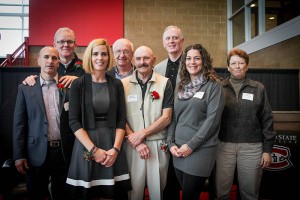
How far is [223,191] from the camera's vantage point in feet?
7.19

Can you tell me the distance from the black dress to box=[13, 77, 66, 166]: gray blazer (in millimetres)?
338

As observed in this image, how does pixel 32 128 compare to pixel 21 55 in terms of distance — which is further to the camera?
pixel 21 55

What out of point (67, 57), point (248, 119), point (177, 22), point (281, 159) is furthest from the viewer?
A: point (177, 22)

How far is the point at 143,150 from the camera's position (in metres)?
1.99

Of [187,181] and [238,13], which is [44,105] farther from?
[238,13]

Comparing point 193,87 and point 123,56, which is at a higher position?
point 123,56

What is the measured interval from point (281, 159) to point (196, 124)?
1422mm

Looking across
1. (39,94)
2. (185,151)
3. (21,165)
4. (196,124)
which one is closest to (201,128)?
(196,124)

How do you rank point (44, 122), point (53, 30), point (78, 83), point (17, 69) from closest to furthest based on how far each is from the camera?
point (78, 83) < point (44, 122) < point (17, 69) < point (53, 30)

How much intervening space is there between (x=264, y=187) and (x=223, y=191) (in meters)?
0.83

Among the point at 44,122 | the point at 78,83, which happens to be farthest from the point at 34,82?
the point at 78,83

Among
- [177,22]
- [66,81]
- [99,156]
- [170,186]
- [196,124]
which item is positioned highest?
[177,22]

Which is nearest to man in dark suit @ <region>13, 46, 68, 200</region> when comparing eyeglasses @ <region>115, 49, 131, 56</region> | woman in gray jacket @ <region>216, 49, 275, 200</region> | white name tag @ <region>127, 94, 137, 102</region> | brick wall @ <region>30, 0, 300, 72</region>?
white name tag @ <region>127, 94, 137, 102</region>

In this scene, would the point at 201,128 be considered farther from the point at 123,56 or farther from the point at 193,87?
the point at 123,56
